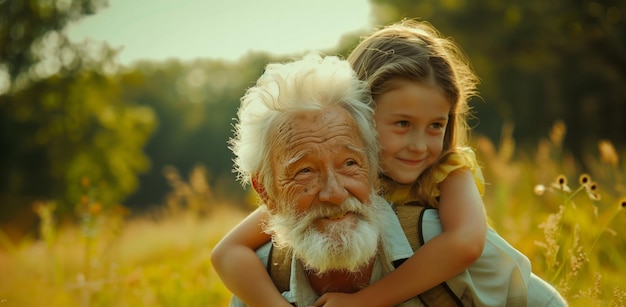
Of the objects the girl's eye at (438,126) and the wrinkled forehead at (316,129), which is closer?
the wrinkled forehead at (316,129)

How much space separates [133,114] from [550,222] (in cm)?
2562

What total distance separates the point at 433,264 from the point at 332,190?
0.52 meters

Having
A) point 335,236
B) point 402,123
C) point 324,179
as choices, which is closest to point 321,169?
point 324,179

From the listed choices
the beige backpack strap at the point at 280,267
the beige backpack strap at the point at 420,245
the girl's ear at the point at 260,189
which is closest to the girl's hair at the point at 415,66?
→ the beige backpack strap at the point at 420,245

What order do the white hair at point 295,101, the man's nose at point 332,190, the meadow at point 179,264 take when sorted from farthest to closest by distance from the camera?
the meadow at point 179,264 → the white hair at point 295,101 → the man's nose at point 332,190

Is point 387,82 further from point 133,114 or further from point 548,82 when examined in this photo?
point 133,114

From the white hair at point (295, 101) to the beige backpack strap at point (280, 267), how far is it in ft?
1.40

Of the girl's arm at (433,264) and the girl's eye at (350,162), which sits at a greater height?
the girl's eye at (350,162)

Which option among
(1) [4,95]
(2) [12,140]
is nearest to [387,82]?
(1) [4,95]

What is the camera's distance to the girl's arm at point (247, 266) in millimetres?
3072

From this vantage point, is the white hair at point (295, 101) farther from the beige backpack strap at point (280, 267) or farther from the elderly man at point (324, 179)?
the beige backpack strap at point (280, 267)

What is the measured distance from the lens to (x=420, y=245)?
9.48ft

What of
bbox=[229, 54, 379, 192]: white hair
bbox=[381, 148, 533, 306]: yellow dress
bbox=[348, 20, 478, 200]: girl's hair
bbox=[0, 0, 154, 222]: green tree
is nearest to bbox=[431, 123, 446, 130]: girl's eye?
bbox=[348, 20, 478, 200]: girl's hair

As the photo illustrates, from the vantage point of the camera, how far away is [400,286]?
2.75m
